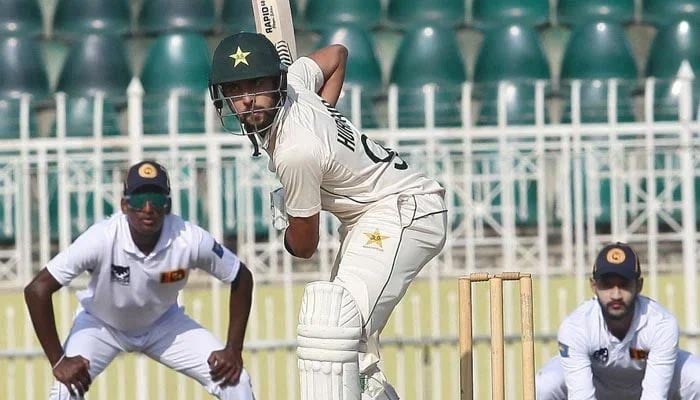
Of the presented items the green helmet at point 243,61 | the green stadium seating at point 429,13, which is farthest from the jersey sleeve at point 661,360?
the green stadium seating at point 429,13

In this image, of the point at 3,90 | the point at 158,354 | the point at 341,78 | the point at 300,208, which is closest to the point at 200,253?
the point at 158,354

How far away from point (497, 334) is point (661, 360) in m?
1.49

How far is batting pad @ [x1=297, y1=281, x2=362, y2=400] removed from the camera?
178 inches

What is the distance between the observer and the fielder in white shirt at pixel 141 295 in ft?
20.7

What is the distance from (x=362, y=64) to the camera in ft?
34.1

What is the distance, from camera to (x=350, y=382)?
4535 mm

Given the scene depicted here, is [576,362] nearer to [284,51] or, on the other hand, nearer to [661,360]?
[661,360]

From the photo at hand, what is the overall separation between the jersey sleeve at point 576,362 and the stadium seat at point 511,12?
4.75 metres

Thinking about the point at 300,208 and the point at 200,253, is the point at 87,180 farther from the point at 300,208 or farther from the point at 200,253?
the point at 300,208

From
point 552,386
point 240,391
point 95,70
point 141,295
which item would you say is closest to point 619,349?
point 552,386

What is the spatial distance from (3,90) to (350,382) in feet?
21.3

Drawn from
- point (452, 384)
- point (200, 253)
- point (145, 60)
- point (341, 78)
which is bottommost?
point (452, 384)

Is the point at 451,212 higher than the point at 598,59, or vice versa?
the point at 598,59

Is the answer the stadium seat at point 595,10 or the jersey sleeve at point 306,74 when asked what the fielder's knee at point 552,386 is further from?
the stadium seat at point 595,10
